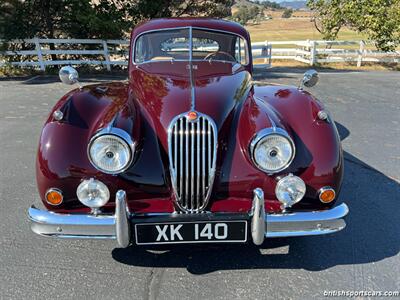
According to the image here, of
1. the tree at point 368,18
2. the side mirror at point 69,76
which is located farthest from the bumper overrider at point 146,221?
the tree at point 368,18

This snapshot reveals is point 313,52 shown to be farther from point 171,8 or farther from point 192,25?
point 192,25

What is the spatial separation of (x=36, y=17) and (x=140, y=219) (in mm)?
12408

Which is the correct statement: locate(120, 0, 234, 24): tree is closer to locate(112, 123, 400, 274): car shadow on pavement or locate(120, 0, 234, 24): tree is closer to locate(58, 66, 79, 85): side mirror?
locate(58, 66, 79, 85): side mirror

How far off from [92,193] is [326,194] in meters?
1.66

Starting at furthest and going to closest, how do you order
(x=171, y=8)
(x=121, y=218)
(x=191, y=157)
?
(x=171, y=8), (x=191, y=157), (x=121, y=218)

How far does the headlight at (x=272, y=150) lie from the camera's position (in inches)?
109

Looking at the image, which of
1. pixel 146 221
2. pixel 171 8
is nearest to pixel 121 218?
pixel 146 221

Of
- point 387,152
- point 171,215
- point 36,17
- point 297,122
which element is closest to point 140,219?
point 171,215

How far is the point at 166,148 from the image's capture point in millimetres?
2898

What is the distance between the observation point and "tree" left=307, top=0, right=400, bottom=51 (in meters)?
16.2

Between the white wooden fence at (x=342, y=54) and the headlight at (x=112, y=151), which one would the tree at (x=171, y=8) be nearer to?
the white wooden fence at (x=342, y=54)

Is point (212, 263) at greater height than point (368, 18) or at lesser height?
lesser

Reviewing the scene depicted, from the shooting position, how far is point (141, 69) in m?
4.01

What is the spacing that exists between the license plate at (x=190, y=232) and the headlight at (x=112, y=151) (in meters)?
0.44
